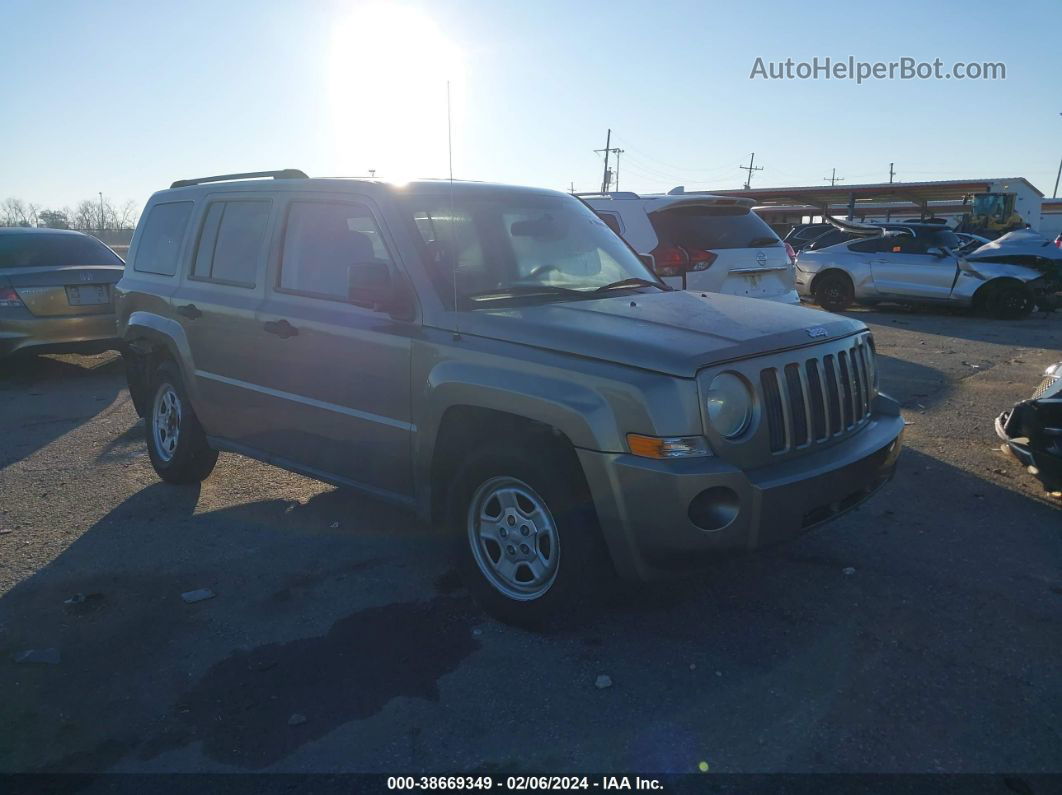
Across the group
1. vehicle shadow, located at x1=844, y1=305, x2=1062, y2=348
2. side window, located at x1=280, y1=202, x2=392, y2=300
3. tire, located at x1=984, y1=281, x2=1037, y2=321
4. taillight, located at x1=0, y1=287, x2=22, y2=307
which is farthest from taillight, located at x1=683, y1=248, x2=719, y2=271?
tire, located at x1=984, y1=281, x2=1037, y2=321

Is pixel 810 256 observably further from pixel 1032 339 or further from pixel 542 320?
pixel 542 320

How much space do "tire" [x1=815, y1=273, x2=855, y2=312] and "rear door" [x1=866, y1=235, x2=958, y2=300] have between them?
54 cm

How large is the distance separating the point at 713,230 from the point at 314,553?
202 inches

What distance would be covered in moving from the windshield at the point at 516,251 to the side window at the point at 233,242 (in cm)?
117

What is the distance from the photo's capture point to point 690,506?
306 centimetres

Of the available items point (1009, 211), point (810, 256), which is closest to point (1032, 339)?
point (810, 256)

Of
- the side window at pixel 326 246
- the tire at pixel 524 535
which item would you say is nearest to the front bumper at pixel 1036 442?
the tire at pixel 524 535

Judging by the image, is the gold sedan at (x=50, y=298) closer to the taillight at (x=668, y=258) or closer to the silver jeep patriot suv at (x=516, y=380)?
the silver jeep patriot suv at (x=516, y=380)

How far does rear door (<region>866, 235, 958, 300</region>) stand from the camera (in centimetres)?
1453

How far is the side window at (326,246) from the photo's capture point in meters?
4.21

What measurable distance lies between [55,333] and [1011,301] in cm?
1444

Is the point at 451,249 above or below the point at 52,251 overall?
above

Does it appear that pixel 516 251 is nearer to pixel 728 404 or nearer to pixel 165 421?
pixel 728 404

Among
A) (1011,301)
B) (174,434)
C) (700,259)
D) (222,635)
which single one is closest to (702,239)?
(700,259)
